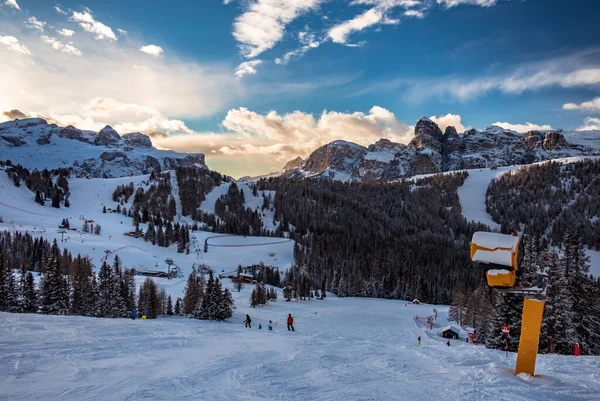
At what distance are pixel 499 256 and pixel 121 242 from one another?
133 m

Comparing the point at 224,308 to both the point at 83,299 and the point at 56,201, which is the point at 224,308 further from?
the point at 56,201

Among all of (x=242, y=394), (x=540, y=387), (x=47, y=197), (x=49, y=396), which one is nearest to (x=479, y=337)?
(x=540, y=387)

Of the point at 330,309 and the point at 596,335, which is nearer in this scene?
the point at 596,335

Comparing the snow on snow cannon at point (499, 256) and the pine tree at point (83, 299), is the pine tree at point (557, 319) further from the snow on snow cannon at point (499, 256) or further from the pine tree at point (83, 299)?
the pine tree at point (83, 299)

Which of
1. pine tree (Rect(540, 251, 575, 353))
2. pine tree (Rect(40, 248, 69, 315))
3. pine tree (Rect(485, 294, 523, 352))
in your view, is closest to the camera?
pine tree (Rect(540, 251, 575, 353))

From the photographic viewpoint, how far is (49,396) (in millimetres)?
8633

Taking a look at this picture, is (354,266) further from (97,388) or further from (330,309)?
(97,388)

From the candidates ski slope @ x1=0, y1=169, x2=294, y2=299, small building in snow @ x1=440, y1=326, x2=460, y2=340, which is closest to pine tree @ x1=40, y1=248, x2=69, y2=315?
ski slope @ x1=0, y1=169, x2=294, y2=299

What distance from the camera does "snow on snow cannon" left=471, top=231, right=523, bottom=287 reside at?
9500mm

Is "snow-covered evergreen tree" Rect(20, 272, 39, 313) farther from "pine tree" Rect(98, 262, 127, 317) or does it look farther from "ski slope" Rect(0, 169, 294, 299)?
"ski slope" Rect(0, 169, 294, 299)

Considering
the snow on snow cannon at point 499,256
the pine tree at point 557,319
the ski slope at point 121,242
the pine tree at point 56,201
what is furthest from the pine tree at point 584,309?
the pine tree at point 56,201

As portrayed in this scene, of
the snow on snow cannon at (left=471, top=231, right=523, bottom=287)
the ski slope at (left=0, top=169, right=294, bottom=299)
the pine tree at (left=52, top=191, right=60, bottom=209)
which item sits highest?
the snow on snow cannon at (left=471, top=231, right=523, bottom=287)

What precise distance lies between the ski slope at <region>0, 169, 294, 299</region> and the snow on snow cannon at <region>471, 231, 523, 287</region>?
72035 mm

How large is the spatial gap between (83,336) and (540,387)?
17224mm
